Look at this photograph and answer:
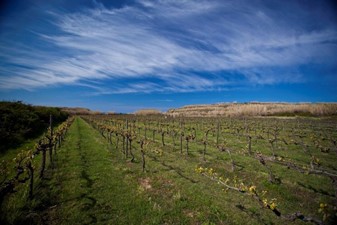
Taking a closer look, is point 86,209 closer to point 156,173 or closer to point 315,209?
point 156,173

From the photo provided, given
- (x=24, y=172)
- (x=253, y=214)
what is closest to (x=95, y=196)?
(x=24, y=172)

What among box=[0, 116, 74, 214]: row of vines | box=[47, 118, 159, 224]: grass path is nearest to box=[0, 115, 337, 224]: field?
box=[47, 118, 159, 224]: grass path

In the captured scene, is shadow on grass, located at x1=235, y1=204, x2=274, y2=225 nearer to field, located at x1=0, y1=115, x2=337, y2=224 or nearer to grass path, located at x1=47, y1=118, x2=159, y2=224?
field, located at x1=0, y1=115, x2=337, y2=224

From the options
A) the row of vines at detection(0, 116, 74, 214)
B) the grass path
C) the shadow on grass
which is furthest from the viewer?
the grass path

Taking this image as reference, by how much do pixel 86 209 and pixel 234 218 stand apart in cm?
534

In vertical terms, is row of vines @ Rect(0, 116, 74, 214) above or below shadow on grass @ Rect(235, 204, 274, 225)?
above

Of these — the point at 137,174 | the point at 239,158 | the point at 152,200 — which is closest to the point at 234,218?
the point at 152,200

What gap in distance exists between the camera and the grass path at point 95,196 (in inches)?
287

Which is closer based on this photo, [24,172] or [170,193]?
[170,193]

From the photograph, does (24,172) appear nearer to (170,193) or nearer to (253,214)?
(170,193)

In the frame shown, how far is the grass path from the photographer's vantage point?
728 centimetres

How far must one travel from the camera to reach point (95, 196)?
8.94 meters

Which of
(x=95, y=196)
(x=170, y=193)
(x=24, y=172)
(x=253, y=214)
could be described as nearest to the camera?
(x=253, y=214)

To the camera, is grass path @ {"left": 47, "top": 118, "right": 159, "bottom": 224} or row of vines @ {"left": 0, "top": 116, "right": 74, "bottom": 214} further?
grass path @ {"left": 47, "top": 118, "right": 159, "bottom": 224}
